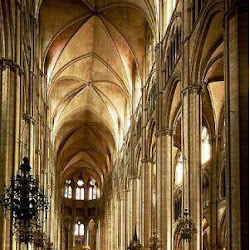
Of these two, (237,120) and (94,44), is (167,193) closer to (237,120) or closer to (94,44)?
(237,120)

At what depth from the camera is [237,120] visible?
16.8 metres

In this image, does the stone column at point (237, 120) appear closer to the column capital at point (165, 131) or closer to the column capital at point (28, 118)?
the column capital at point (165, 131)

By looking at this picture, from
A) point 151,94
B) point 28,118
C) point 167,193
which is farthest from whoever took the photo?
point 151,94

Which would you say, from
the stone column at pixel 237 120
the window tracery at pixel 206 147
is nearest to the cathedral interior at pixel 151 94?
the stone column at pixel 237 120

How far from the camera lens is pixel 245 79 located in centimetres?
1712

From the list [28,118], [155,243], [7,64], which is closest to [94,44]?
[28,118]

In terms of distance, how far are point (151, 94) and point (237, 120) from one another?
18795 millimetres

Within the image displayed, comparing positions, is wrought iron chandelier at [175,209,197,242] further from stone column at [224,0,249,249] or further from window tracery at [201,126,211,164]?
window tracery at [201,126,211,164]

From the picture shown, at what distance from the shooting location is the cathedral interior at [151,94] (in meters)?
17.7

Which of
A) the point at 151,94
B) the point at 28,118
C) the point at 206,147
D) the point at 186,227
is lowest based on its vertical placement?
the point at 186,227

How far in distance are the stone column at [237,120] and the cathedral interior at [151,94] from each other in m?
0.03

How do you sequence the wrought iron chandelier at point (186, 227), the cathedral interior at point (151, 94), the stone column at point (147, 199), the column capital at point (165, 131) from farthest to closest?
the stone column at point (147, 199) < the column capital at point (165, 131) < the wrought iron chandelier at point (186, 227) < the cathedral interior at point (151, 94)

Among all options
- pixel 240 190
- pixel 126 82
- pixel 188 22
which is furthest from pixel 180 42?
pixel 126 82

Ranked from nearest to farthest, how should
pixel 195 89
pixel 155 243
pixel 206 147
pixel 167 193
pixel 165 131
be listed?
pixel 195 89
pixel 155 243
pixel 167 193
pixel 165 131
pixel 206 147
